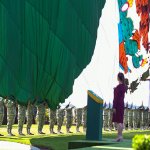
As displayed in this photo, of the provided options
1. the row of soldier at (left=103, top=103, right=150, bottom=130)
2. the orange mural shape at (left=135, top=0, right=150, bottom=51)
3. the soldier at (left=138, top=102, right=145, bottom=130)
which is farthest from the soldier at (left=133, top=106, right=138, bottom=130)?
the orange mural shape at (left=135, top=0, right=150, bottom=51)

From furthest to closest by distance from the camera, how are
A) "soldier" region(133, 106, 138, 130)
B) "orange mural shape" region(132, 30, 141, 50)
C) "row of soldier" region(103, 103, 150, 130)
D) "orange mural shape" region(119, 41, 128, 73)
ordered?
"orange mural shape" region(132, 30, 141, 50) → "soldier" region(133, 106, 138, 130) → "row of soldier" region(103, 103, 150, 130) → "orange mural shape" region(119, 41, 128, 73)

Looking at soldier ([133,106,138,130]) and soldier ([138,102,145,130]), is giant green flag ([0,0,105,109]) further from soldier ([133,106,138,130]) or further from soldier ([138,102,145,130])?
soldier ([138,102,145,130])

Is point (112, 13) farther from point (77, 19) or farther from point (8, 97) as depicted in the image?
point (8, 97)

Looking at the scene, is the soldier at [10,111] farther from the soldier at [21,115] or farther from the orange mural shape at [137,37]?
the orange mural shape at [137,37]

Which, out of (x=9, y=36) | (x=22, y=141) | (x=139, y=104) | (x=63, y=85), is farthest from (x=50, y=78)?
(x=139, y=104)

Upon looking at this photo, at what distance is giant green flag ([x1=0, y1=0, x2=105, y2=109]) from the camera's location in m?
13.9

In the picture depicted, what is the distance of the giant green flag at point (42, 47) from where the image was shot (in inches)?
545

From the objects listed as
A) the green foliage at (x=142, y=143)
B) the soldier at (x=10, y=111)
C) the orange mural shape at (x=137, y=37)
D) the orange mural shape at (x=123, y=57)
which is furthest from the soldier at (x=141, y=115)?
the green foliage at (x=142, y=143)

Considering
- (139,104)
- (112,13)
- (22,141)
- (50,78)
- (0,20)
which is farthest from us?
(139,104)

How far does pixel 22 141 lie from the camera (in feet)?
38.8

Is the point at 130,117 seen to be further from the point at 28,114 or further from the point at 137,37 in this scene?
the point at 28,114

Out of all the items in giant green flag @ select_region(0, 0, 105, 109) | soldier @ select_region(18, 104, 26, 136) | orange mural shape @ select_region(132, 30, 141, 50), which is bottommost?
soldier @ select_region(18, 104, 26, 136)

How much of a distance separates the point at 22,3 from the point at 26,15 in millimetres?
363

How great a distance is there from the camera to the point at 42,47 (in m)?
14.4
